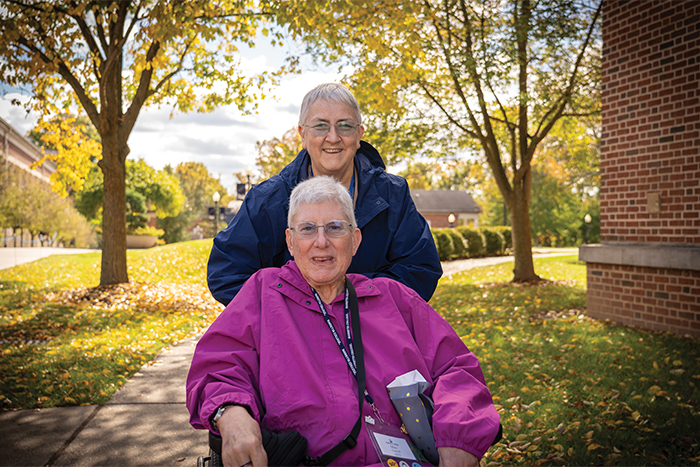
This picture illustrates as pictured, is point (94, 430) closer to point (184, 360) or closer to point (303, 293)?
point (184, 360)

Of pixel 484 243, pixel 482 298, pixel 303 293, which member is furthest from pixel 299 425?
pixel 484 243

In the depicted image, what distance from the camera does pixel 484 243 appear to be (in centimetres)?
2497

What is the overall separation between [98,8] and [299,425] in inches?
361

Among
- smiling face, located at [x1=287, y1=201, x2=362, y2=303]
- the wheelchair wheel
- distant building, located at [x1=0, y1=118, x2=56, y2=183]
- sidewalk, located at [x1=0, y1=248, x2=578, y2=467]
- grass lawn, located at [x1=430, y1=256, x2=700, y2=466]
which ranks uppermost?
distant building, located at [x1=0, y1=118, x2=56, y2=183]

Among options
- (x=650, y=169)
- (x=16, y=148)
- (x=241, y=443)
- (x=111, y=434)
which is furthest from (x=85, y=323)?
(x=16, y=148)

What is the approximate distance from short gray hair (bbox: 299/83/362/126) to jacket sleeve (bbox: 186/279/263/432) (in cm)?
103

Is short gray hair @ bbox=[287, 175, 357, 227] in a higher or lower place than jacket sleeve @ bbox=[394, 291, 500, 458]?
higher

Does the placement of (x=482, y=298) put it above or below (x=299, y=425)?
below

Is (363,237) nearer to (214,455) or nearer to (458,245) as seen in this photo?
(214,455)

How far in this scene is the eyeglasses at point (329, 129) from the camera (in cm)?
251

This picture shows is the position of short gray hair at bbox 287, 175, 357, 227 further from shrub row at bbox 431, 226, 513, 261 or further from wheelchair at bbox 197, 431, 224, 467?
shrub row at bbox 431, 226, 513, 261

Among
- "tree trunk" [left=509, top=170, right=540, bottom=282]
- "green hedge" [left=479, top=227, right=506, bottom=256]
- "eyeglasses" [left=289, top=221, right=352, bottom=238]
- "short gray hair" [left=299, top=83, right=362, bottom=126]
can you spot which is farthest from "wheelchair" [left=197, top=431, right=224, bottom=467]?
"green hedge" [left=479, top=227, right=506, bottom=256]

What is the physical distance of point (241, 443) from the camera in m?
1.71

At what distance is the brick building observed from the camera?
19.3ft
